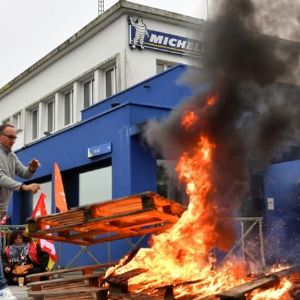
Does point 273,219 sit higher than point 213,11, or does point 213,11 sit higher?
point 213,11

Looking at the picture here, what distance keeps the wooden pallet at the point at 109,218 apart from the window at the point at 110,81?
10.4 metres

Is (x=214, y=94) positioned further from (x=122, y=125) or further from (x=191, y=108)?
(x=122, y=125)

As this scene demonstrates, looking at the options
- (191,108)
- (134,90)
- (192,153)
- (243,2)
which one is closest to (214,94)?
(191,108)

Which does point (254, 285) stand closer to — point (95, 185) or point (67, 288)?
point (67, 288)

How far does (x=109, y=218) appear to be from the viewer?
6059mm

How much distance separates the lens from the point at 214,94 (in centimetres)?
836

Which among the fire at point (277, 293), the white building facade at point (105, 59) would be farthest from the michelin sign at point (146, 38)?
the fire at point (277, 293)

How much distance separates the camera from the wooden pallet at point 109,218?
231 inches

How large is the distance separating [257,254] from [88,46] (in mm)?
9917

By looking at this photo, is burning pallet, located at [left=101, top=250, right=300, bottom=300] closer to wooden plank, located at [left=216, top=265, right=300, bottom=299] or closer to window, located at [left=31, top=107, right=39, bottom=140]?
wooden plank, located at [left=216, top=265, right=300, bottom=299]

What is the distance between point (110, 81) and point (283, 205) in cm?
735

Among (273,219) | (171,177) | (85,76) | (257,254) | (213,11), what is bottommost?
(257,254)

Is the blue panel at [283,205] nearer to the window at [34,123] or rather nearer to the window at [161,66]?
the window at [161,66]

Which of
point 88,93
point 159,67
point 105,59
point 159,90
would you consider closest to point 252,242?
point 159,90
